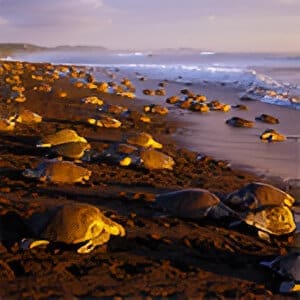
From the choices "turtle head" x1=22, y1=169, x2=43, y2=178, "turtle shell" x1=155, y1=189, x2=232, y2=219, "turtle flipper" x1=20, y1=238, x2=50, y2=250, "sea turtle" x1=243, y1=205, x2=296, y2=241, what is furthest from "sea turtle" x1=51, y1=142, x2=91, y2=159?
"sea turtle" x1=243, y1=205, x2=296, y2=241

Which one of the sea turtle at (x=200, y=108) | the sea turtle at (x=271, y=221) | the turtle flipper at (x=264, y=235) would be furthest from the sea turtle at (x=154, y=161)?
the sea turtle at (x=200, y=108)

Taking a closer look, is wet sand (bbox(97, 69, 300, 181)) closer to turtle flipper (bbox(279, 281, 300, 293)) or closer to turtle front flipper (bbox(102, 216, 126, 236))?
turtle front flipper (bbox(102, 216, 126, 236))

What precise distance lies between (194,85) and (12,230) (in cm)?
2012

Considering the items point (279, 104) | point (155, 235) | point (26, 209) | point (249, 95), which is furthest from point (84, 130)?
point (249, 95)

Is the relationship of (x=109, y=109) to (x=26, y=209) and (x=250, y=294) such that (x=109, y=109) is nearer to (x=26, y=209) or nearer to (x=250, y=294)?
(x=26, y=209)

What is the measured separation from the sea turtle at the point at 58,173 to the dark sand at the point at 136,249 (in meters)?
0.11

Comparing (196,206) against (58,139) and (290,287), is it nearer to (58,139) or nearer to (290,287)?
(290,287)

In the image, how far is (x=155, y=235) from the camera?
455 centimetres

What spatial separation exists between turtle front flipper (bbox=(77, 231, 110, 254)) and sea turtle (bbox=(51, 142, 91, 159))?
3.09 m

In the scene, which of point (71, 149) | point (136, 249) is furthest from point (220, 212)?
point (71, 149)

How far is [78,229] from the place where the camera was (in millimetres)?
4273

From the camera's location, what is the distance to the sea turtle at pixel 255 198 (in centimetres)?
500

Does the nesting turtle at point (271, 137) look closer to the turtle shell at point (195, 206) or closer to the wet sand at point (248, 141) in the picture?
the wet sand at point (248, 141)

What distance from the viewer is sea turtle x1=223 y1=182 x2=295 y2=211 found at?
5004mm
